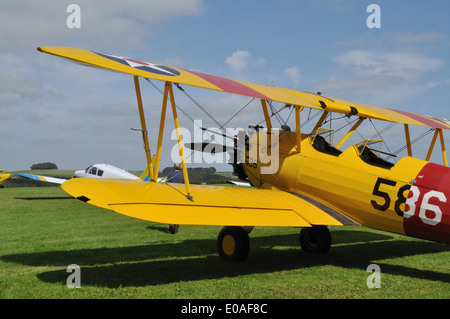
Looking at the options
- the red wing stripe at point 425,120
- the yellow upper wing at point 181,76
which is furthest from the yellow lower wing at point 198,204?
the red wing stripe at point 425,120

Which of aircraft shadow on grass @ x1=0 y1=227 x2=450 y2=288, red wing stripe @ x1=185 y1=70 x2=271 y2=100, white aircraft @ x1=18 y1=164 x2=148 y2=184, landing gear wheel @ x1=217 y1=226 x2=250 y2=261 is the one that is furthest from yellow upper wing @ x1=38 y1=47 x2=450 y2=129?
white aircraft @ x1=18 y1=164 x2=148 y2=184

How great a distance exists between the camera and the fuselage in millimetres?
6574

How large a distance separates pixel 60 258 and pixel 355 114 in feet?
20.0

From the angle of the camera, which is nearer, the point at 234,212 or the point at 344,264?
the point at 234,212

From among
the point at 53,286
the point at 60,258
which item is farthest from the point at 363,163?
the point at 60,258

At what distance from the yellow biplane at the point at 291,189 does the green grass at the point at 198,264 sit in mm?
737

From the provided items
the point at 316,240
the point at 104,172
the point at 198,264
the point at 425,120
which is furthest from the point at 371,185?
the point at 104,172

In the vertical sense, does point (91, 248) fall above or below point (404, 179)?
below

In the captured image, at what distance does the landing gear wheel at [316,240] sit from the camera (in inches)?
351

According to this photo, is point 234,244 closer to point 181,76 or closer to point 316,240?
point 316,240

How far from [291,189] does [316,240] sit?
1.41m

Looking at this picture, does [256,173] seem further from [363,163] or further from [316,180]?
[363,163]

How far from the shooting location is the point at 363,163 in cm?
742

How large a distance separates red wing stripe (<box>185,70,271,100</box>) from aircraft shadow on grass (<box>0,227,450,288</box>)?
9.36 ft
